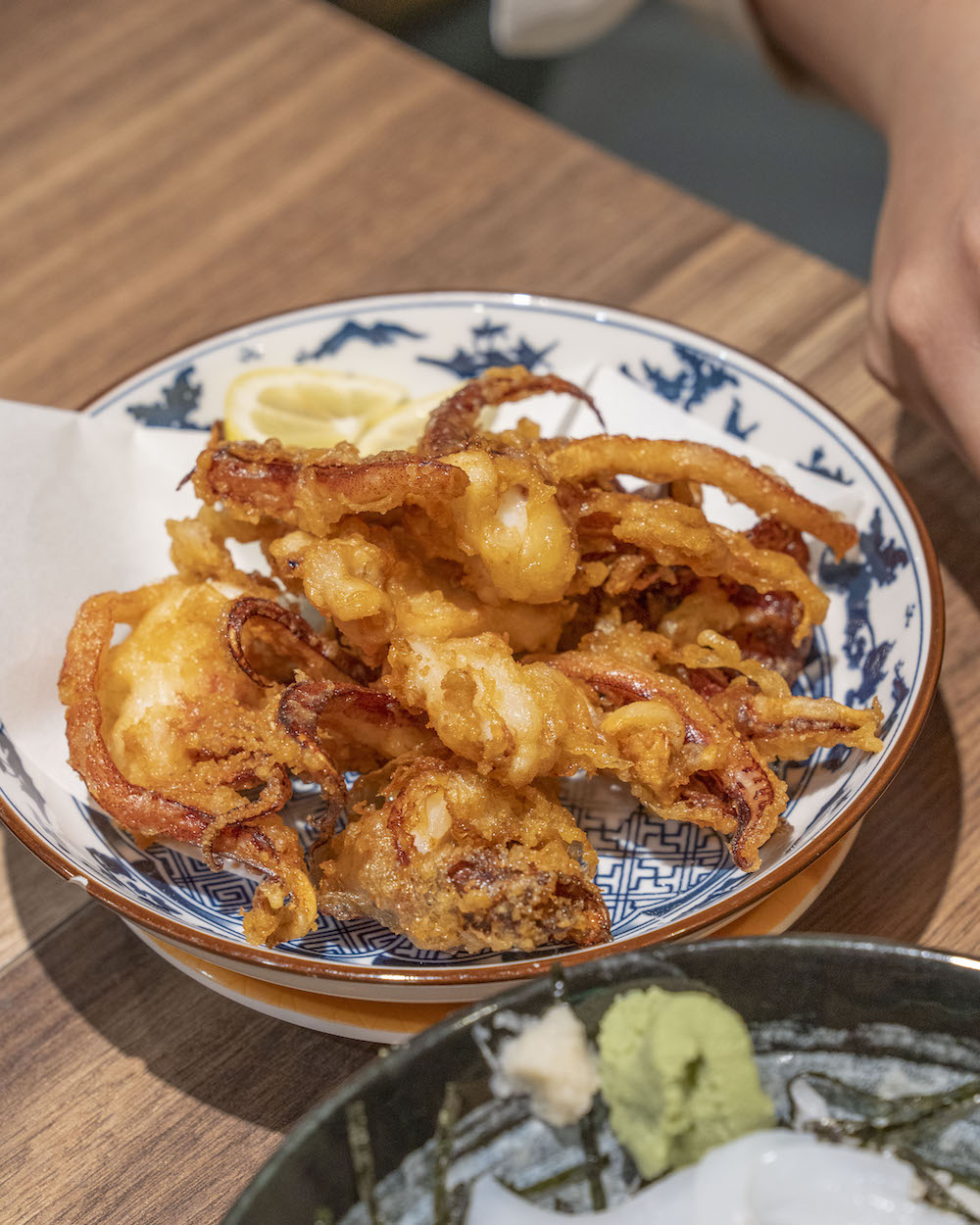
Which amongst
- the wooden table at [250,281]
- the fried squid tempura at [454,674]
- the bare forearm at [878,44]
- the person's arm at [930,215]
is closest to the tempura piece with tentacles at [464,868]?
the fried squid tempura at [454,674]

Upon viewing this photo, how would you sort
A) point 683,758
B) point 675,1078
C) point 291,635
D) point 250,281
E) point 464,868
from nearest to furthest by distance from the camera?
point 675,1078
point 464,868
point 683,758
point 291,635
point 250,281

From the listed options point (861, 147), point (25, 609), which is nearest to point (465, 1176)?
point (25, 609)

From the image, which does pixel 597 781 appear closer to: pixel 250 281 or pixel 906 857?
pixel 906 857

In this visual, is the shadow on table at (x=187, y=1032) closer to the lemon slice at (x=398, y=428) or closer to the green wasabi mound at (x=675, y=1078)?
the green wasabi mound at (x=675, y=1078)

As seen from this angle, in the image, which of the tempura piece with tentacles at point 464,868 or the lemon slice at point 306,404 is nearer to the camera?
the tempura piece with tentacles at point 464,868

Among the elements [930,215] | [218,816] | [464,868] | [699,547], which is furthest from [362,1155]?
[930,215]

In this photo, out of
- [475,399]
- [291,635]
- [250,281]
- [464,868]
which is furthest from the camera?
[250,281]
